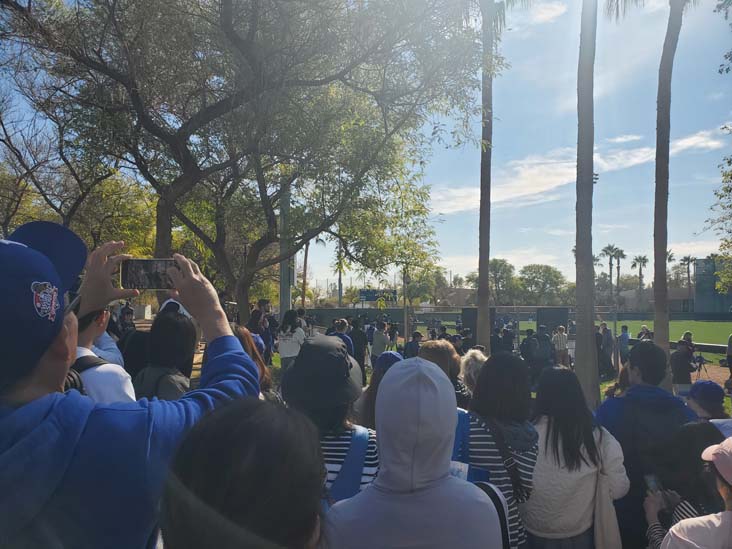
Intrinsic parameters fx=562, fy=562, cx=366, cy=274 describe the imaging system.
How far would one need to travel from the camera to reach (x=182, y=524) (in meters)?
1.06

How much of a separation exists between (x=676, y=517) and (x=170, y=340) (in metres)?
3.08

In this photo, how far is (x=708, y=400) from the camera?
4.32 m

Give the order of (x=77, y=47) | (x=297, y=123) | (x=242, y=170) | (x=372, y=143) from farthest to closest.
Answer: (x=242, y=170) < (x=372, y=143) < (x=297, y=123) < (x=77, y=47)

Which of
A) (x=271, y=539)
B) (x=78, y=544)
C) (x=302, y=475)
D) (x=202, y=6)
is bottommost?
(x=78, y=544)

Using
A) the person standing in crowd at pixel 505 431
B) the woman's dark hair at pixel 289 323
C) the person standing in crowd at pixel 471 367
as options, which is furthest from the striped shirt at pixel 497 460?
the woman's dark hair at pixel 289 323

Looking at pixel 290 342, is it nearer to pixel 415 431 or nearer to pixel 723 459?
pixel 723 459

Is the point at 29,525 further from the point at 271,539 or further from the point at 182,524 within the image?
the point at 271,539

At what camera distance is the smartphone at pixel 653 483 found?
128 inches

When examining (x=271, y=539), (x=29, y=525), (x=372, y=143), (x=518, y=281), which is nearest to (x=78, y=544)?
(x=29, y=525)

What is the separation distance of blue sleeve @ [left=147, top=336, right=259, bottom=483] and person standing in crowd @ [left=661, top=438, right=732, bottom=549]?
1.79m

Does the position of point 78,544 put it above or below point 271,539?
below

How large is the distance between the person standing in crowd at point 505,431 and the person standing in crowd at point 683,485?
756 mm

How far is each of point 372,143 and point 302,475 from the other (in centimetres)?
1119

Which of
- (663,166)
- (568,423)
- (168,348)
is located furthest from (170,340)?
(663,166)
